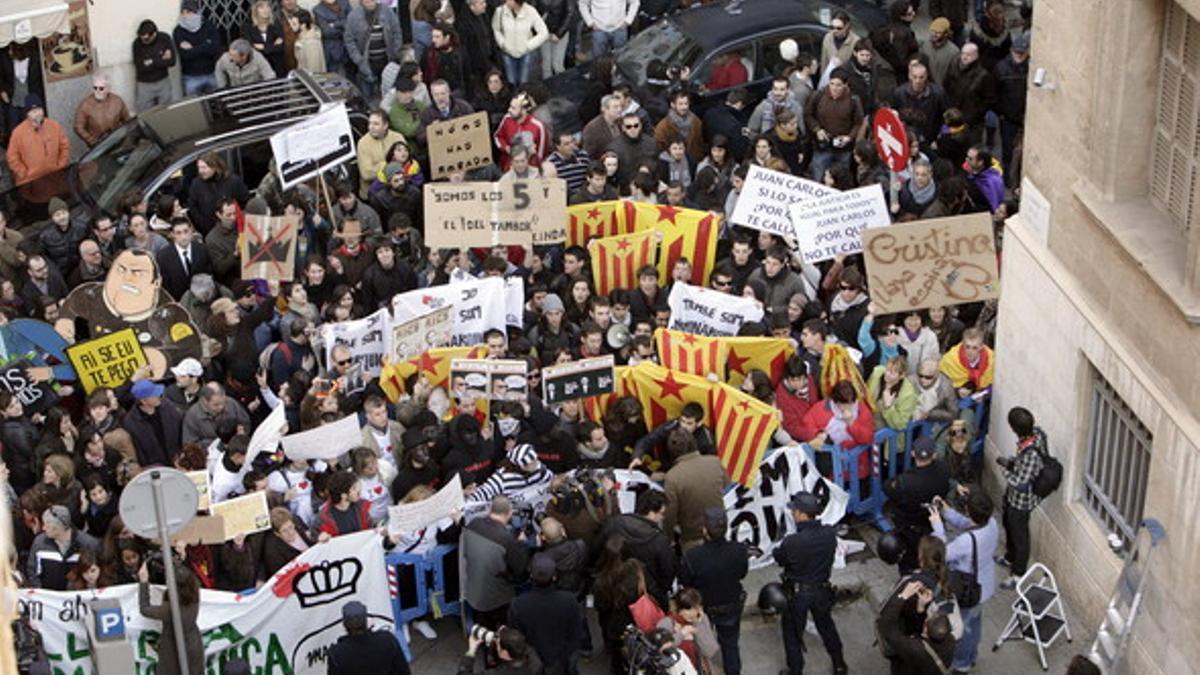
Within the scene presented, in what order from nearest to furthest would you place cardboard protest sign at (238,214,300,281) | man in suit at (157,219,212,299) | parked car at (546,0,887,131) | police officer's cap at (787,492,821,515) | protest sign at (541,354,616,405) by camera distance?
police officer's cap at (787,492,821,515)
protest sign at (541,354,616,405)
cardboard protest sign at (238,214,300,281)
man in suit at (157,219,212,299)
parked car at (546,0,887,131)

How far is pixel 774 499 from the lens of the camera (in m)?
18.1

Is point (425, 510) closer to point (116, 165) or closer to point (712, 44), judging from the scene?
point (116, 165)

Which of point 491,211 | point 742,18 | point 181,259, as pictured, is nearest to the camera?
point 491,211

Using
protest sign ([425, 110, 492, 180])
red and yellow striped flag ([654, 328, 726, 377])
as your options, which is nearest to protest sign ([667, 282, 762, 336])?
red and yellow striped flag ([654, 328, 726, 377])

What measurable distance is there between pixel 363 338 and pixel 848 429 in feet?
13.1

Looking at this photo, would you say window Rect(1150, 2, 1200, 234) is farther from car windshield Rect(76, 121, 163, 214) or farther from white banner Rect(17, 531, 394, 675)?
car windshield Rect(76, 121, 163, 214)

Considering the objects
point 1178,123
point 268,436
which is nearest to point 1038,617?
point 1178,123

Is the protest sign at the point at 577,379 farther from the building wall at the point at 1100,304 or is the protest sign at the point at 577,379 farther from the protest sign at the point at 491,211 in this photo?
the building wall at the point at 1100,304

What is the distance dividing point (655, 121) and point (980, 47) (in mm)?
3548

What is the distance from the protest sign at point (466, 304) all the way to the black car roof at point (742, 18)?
5620 mm

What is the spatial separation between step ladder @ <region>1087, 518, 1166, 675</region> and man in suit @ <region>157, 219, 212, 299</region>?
8.60 m

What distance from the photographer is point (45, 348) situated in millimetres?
18875

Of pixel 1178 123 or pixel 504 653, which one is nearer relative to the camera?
pixel 504 653

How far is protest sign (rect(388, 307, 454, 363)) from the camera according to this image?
18844 millimetres
